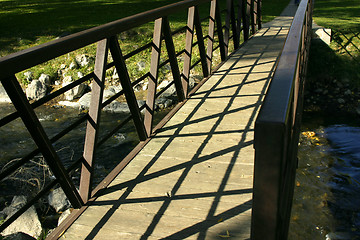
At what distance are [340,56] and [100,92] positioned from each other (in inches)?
355

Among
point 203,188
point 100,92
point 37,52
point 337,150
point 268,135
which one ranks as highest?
point 37,52

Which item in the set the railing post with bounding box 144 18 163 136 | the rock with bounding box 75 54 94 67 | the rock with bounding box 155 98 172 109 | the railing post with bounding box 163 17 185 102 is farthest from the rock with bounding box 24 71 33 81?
the railing post with bounding box 144 18 163 136

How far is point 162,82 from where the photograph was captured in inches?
381

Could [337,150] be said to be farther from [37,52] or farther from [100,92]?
[37,52]

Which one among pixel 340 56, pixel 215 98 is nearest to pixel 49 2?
pixel 340 56

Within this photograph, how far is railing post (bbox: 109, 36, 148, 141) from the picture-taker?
303 cm

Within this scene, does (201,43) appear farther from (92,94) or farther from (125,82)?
(92,94)

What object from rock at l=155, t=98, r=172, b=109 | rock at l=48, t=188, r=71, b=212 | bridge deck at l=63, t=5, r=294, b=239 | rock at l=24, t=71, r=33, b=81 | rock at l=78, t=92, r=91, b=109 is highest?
bridge deck at l=63, t=5, r=294, b=239

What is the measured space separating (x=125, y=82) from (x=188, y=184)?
1080mm

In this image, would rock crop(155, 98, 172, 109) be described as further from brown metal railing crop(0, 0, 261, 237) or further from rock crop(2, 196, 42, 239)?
rock crop(2, 196, 42, 239)

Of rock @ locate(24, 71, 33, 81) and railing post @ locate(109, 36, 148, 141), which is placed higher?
railing post @ locate(109, 36, 148, 141)

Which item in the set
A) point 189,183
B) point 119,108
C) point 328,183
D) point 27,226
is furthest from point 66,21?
point 189,183

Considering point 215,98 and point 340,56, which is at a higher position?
point 215,98

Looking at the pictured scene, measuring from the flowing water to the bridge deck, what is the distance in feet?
5.58
